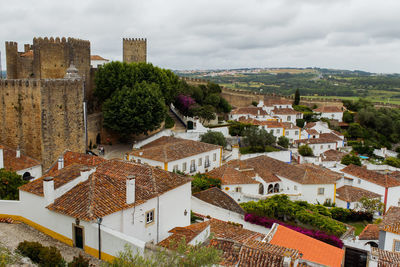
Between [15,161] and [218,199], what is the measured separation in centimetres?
967

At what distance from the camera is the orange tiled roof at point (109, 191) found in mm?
8922

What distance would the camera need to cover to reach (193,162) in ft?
71.7

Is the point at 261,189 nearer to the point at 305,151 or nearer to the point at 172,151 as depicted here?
the point at 172,151

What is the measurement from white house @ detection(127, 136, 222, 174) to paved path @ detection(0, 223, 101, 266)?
10.4 meters

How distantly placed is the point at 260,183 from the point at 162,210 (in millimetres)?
11439

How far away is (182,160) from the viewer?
68.7ft

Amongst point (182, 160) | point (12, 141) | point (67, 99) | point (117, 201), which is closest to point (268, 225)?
point (117, 201)

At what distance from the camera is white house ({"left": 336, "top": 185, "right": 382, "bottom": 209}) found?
21500 mm

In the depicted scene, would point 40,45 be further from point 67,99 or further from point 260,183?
point 260,183

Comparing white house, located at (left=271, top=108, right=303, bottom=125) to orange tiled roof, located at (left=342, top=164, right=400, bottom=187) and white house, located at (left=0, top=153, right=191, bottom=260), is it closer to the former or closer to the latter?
orange tiled roof, located at (left=342, top=164, right=400, bottom=187)

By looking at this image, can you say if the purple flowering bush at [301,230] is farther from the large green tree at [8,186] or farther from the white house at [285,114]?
the white house at [285,114]

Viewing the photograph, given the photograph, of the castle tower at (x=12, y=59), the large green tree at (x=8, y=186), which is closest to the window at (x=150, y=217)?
the large green tree at (x=8, y=186)

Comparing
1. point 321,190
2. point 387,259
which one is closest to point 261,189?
point 321,190

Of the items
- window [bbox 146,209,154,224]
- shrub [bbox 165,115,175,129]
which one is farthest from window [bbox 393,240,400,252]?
shrub [bbox 165,115,175,129]
